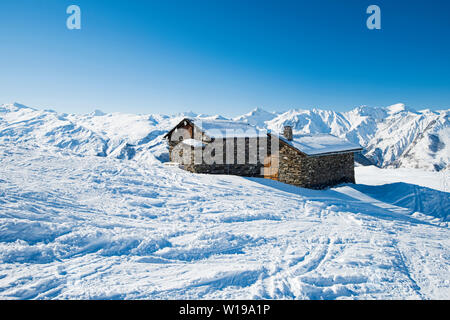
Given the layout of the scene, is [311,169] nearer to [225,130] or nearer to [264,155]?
[264,155]

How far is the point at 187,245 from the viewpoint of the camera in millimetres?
5098

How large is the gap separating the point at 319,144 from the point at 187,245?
1564 centimetres

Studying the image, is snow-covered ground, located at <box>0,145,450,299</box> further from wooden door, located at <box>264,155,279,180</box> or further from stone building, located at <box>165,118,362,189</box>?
wooden door, located at <box>264,155,279,180</box>

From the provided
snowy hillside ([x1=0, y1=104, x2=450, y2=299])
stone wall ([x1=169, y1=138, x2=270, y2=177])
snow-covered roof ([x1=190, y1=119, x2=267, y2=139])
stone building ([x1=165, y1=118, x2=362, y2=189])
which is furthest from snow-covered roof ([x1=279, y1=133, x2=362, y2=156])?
snowy hillside ([x1=0, y1=104, x2=450, y2=299])

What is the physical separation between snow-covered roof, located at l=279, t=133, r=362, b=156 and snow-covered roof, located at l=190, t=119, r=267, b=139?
2.36 metres

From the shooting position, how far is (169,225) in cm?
616

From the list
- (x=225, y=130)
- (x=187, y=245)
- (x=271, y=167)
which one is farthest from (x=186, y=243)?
(x=225, y=130)

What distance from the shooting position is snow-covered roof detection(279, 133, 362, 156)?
16.3 m

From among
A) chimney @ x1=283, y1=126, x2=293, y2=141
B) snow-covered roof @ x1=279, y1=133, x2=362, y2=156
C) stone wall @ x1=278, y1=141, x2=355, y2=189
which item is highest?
chimney @ x1=283, y1=126, x2=293, y2=141

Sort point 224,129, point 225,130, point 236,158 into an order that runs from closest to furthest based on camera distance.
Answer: point 236,158
point 225,130
point 224,129

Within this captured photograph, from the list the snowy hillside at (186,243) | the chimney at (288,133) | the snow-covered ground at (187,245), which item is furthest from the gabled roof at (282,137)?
the snow-covered ground at (187,245)

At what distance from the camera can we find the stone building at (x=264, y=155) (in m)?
16.1

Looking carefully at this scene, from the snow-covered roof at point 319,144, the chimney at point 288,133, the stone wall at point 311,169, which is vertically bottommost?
the stone wall at point 311,169

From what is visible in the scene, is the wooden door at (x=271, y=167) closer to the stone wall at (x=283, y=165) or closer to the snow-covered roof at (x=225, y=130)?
the stone wall at (x=283, y=165)
